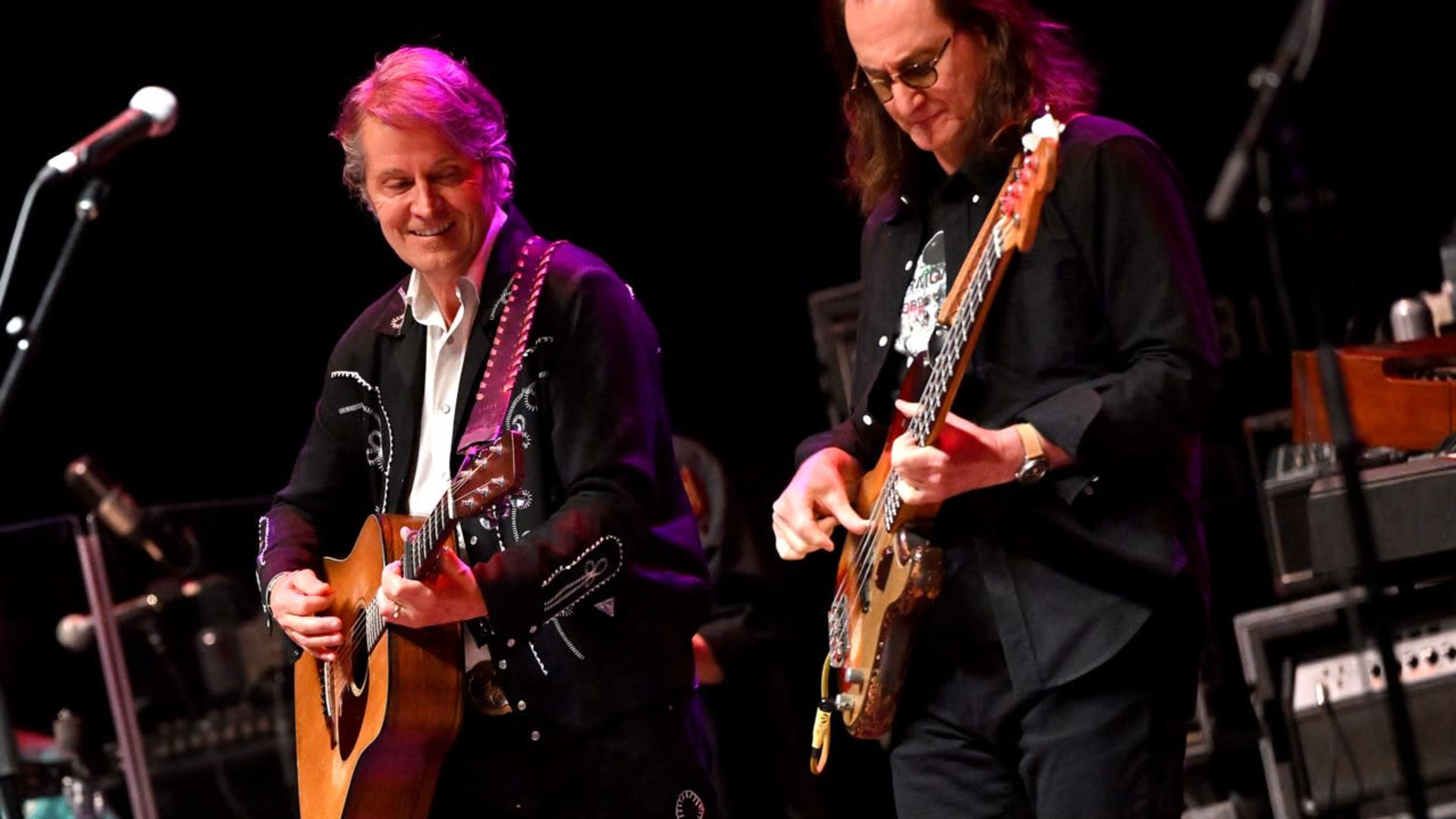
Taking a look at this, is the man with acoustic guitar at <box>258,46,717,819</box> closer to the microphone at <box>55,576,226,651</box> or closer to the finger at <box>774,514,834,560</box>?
the finger at <box>774,514,834,560</box>

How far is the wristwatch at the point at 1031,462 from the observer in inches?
90.6

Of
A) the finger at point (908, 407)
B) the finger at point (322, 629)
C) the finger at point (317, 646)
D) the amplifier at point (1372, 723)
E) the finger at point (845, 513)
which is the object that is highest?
the finger at point (908, 407)

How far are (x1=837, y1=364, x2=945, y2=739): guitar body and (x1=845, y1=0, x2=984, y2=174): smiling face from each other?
39cm

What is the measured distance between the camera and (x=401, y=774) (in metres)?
2.84

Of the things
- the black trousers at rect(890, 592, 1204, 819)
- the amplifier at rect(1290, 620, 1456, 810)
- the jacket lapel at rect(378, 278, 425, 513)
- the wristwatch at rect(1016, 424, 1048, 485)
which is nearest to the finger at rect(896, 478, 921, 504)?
the wristwatch at rect(1016, 424, 1048, 485)

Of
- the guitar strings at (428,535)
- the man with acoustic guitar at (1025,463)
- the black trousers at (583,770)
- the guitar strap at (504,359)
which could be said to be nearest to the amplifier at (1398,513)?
the man with acoustic guitar at (1025,463)

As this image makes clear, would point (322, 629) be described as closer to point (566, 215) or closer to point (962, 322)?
point (962, 322)

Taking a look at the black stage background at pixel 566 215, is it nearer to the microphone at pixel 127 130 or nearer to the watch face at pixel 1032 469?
the microphone at pixel 127 130

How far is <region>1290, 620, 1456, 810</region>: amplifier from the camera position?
326 centimetres

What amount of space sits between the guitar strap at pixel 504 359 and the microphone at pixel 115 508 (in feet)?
7.00

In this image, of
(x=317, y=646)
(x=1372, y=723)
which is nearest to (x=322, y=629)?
(x=317, y=646)

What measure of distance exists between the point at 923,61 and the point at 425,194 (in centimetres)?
93

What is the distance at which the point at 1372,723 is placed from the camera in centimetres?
333

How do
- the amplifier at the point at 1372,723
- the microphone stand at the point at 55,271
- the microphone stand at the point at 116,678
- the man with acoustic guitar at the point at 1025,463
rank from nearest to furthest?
the man with acoustic guitar at the point at 1025,463 → the amplifier at the point at 1372,723 → the microphone stand at the point at 55,271 → the microphone stand at the point at 116,678
